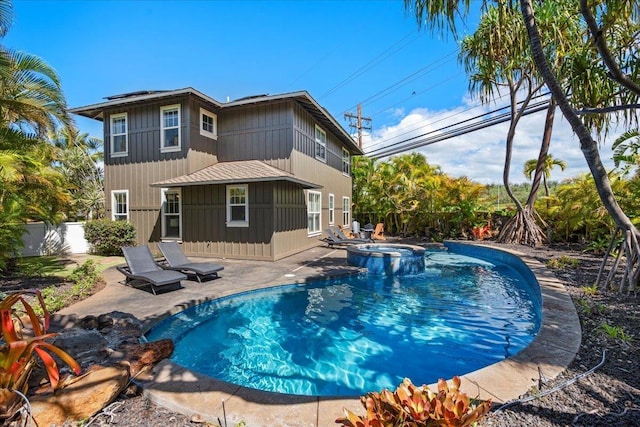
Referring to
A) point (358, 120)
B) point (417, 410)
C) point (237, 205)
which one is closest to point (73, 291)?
point (237, 205)

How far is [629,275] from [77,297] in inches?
410

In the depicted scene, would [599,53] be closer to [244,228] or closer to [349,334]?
[349,334]

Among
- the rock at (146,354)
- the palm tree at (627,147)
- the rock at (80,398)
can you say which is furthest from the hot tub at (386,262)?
the rock at (80,398)

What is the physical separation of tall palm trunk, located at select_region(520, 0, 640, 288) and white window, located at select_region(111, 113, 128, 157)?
14028 mm

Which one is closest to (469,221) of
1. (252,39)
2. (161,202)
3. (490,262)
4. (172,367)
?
(490,262)

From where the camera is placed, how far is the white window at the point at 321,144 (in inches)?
586

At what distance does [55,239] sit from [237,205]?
815 cm

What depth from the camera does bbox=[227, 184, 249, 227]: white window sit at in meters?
11.3

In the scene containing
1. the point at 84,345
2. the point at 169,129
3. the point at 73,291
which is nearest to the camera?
the point at 84,345

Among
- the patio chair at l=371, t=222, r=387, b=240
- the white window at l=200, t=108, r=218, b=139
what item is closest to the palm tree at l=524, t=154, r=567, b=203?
the patio chair at l=371, t=222, r=387, b=240

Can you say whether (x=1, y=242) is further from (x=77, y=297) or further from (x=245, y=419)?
(x=245, y=419)

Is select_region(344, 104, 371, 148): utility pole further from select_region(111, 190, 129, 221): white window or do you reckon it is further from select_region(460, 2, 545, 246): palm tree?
select_region(111, 190, 129, 221): white window

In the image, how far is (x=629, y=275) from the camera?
18.5 feet

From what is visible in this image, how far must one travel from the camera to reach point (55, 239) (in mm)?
12898
